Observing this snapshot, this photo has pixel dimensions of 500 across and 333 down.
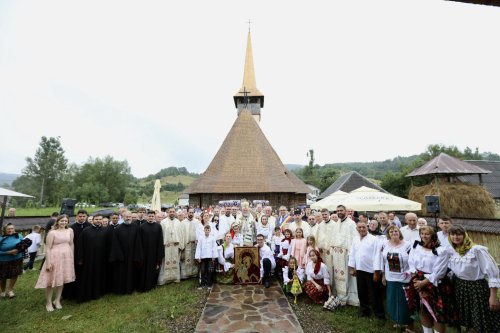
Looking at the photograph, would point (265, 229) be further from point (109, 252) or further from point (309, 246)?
point (109, 252)

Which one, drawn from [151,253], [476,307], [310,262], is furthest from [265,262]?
[476,307]

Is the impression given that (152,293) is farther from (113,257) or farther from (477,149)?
(477,149)

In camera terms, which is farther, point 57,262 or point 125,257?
point 125,257

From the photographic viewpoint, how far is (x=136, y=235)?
20.7ft

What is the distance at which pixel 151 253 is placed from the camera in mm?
6418

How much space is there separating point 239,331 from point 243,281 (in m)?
2.42

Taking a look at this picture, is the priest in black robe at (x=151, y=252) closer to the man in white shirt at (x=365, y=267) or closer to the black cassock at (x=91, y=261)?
the black cassock at (x=91, y=261)

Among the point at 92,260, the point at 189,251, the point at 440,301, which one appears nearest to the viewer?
the point at 440,301

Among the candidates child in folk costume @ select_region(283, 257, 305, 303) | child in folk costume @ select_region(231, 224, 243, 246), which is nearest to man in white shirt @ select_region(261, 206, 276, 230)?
child in folk costume @ select_region(231, 224, 243, 246)

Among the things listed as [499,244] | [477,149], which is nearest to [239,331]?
[499,244]

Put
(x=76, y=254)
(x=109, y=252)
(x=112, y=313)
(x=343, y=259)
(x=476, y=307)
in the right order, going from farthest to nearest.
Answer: (x=109, y=252) → (x=76, y=254) → (x=343, y=259) → (x=112, y=313) → (x=476, y=307)

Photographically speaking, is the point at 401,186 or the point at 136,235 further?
the point at 401,186

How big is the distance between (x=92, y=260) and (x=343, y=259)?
18.1 feet

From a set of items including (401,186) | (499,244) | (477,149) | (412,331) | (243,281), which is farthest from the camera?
(477,149)
